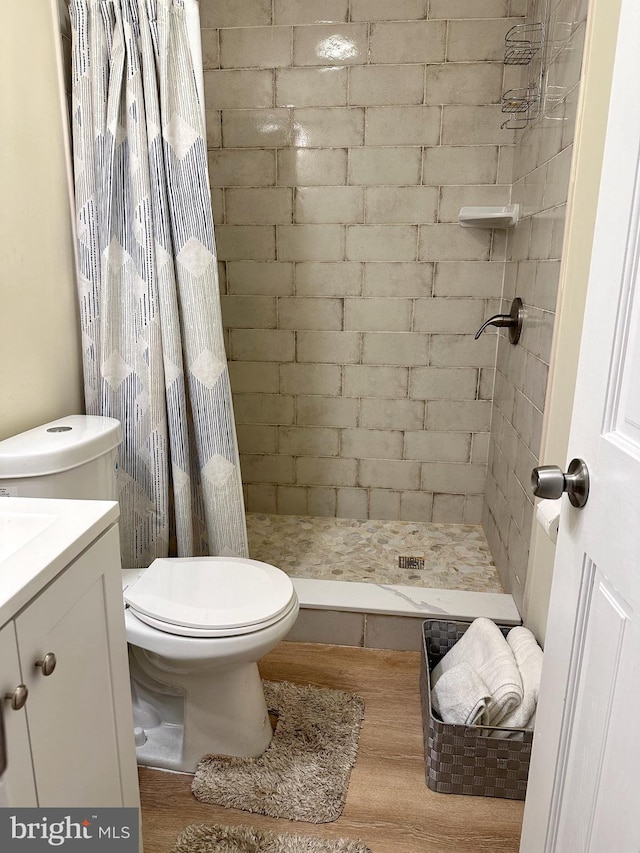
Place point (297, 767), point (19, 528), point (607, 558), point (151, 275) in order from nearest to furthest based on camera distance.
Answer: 1. point (607, 558)
2. point (19, 528)
3. point (297, 767)
4. point (151, 275)

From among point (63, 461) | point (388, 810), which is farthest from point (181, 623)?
point (388, 810)

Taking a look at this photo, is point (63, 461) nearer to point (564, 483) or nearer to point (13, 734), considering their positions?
point (13, 734)

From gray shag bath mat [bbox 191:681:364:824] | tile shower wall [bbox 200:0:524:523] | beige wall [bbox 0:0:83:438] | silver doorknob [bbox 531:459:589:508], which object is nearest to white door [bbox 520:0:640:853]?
silver doorknob [bbox 531:459:589:508]

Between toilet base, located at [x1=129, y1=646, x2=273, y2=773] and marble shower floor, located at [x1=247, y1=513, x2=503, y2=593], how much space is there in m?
0.73

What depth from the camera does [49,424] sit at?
166 centimetres

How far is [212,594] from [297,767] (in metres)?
0.51

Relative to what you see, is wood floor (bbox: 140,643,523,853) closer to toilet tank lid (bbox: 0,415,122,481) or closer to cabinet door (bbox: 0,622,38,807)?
cabinet door (bbox: 0,622,38,807)

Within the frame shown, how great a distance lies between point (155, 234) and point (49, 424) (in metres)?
0.62

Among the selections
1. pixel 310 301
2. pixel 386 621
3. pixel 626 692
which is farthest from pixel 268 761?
pixel 310 301

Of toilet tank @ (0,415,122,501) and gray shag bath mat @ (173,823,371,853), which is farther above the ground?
toilet tank @ (0,415,122,501)

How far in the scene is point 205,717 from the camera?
5.28 feet

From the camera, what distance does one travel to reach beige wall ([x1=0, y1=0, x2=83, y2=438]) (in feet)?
5.02

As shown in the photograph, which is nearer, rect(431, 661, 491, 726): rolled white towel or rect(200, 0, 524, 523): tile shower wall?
rect(431, 661, 491, 726): rolled white towel

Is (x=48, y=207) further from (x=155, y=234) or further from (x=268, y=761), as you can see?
(x=268, y=761)
